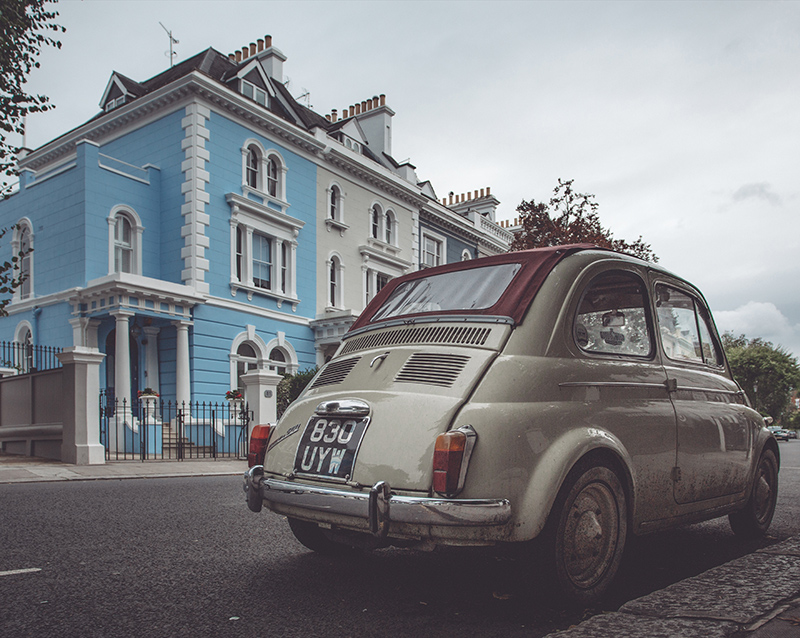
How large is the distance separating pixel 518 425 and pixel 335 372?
1.36m

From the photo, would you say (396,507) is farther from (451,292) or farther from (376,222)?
(376,222)

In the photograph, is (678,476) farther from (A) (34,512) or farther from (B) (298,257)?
(B) (298,257)

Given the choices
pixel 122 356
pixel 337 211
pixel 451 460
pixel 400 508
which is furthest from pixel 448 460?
pixel 337 211

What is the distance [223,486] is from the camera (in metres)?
9.27

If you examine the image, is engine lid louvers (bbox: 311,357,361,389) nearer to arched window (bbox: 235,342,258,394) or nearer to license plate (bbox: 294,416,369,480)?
license plate (bbox: 294,416,369,480)

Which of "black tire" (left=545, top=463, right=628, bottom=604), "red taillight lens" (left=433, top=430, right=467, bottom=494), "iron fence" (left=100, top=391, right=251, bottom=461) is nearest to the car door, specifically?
"black tire" (left=545, top=463, right=628, bottom=604)

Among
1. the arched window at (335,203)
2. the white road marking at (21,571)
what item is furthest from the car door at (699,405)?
the arched window at (335,203)

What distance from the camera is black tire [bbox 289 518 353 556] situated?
13.7ft

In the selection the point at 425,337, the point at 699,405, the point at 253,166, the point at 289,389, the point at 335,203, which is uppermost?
the point at 253,166

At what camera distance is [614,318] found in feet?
13.6

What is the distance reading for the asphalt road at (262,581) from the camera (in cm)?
303

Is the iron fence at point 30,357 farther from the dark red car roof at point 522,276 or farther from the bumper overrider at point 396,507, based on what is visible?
the bumper overrider at point 396,507

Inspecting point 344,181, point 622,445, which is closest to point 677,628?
point 622,445

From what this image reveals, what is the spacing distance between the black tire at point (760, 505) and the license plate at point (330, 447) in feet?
10.6
